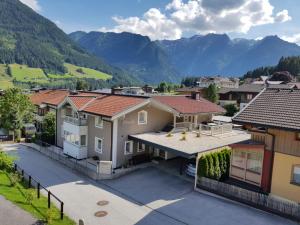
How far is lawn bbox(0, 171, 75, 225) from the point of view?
15.9 meters

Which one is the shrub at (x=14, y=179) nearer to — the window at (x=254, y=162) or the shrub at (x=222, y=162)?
the shrub at (x=222, y=162)

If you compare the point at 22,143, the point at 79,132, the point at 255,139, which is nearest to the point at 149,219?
the point at 255,139

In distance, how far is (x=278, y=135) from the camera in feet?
59.9

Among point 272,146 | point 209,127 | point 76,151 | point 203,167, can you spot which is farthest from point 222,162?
point 76,151

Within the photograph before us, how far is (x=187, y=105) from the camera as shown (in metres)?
33.6

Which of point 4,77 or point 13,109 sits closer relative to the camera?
point 13,109

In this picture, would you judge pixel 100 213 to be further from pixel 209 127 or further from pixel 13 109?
pixel 13 109

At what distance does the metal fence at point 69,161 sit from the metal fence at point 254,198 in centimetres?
932

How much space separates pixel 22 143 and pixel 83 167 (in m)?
16.3

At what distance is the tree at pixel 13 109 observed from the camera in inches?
1494

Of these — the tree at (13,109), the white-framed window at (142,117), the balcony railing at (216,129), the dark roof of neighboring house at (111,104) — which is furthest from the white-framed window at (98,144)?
the tree at (13,109)

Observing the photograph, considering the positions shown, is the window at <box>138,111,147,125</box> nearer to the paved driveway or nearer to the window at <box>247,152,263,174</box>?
the paved driveway

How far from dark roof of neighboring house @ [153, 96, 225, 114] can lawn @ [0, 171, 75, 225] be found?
16.2 meters

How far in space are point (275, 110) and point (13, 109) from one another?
32232 mm
